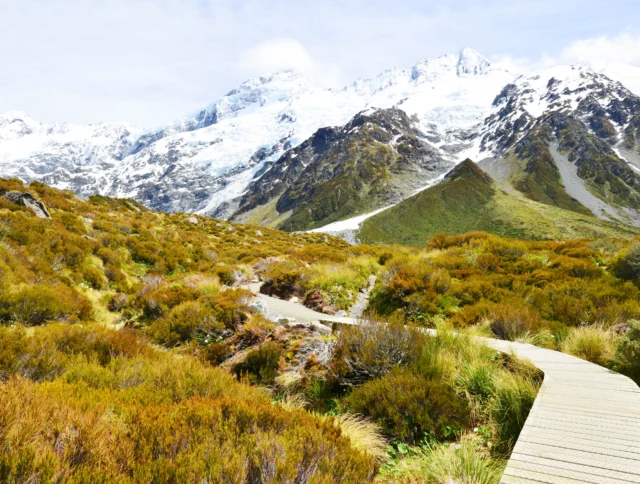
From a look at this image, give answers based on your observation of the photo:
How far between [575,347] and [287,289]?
1073 cm

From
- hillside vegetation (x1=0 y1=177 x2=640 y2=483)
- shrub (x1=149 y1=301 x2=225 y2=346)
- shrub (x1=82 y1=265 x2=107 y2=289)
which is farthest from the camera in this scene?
shrub (x1=82 y1=265 x2=107 y2=289)

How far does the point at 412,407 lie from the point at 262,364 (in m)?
3.55

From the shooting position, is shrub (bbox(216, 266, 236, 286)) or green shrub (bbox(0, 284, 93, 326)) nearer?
green shrub (bbox(0, 284, 93, 326))

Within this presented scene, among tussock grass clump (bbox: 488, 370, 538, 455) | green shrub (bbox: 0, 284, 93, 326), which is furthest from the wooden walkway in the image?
green shrub (bbox: 0, 284, 93, 326)

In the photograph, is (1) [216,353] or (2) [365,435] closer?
(2) [365,435]

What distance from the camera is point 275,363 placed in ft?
24.5

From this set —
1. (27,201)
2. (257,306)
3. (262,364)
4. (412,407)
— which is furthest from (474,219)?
(412,407)

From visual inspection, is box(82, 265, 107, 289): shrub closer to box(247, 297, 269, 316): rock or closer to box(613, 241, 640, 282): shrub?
box(247, 297, 269, 316): rock

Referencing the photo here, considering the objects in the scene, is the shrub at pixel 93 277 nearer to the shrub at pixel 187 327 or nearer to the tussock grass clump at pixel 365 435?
the shrub at pixel 187 327

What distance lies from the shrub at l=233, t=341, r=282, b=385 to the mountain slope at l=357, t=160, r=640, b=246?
5559 inches

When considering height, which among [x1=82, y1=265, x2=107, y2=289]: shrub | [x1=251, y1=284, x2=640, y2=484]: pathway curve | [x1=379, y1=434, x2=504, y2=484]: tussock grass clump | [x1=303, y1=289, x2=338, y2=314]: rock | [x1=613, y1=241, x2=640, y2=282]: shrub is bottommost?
[x1=303, y1=289, x2=338, y2=314]: rock

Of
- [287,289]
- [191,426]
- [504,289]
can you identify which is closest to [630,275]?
[504,289]

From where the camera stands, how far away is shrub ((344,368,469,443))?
15.8 feet

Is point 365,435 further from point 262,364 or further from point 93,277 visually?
point 93,277
